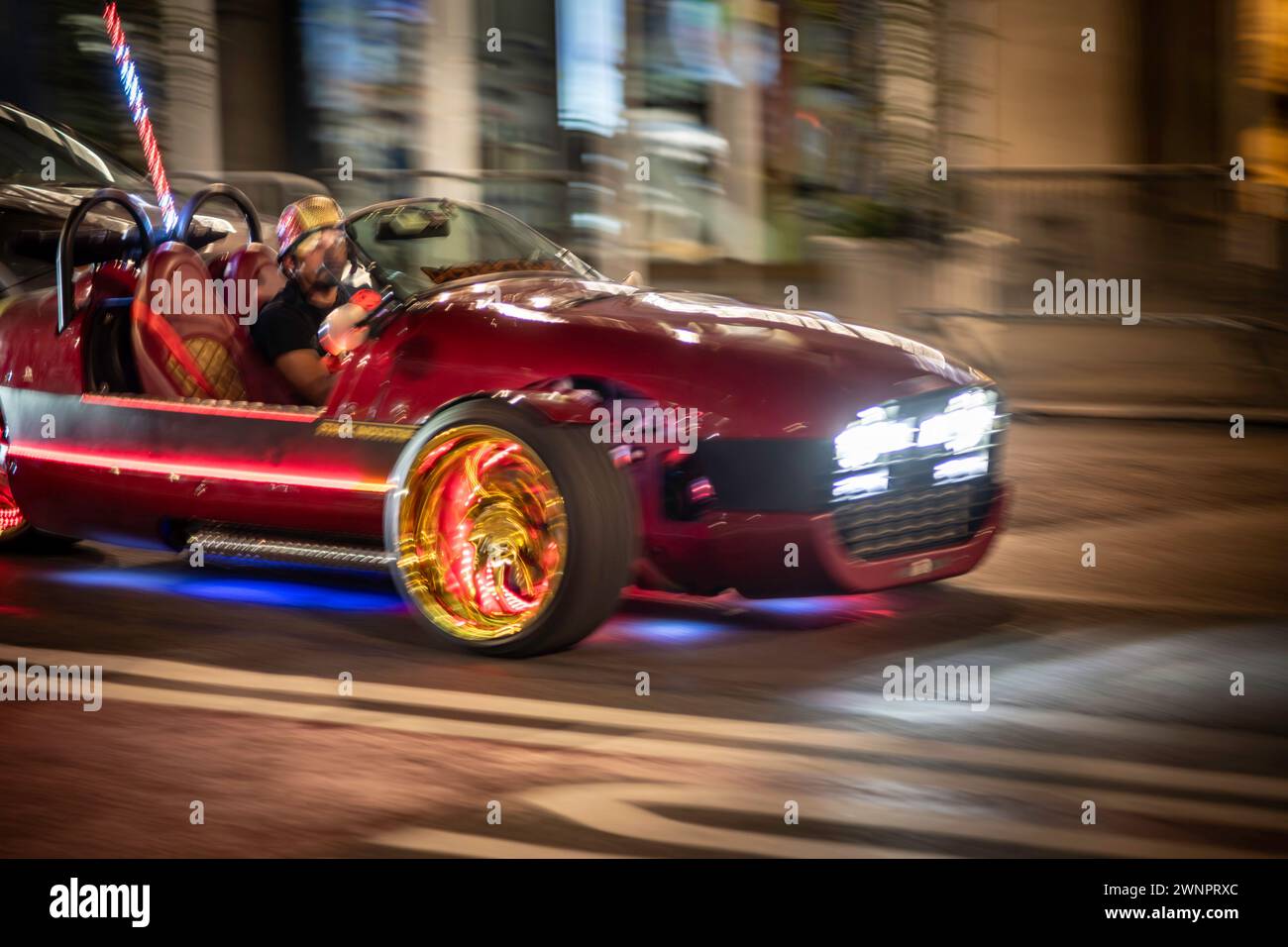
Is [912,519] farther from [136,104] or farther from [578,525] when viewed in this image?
[136,104]

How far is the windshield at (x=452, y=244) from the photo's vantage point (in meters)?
7.07

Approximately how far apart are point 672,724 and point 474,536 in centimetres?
111

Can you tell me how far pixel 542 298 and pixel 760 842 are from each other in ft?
8.70

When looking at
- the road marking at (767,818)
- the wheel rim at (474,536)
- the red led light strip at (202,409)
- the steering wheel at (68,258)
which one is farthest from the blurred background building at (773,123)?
the road marking at (767,818)

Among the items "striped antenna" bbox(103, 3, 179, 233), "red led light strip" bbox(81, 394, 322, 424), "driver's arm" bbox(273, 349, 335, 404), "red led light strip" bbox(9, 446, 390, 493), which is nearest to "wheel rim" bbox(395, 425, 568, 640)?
"red led light strip" bbox(9, 446, 390, 493)

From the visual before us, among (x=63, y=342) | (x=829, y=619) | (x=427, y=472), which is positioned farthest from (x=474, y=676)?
(x=63, y=342)

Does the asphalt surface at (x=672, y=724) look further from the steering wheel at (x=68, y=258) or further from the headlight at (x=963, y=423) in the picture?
the steering wheel at (x=68, y=258)

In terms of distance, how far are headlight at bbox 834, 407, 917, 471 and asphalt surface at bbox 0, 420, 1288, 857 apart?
22.2 inches

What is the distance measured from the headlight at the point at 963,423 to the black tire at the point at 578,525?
1012 millimetres

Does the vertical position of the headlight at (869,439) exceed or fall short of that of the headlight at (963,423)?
Answer: it falls short

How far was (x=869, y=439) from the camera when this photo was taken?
5.99 meters

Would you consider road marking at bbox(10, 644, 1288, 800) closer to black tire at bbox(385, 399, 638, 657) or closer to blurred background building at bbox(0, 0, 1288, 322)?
black tire at bbox(385, 399, 638, 657)

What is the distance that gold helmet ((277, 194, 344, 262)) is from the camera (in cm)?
714

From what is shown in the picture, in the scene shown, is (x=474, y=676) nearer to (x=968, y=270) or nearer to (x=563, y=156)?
(x=968, y=270)
